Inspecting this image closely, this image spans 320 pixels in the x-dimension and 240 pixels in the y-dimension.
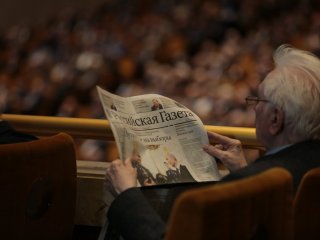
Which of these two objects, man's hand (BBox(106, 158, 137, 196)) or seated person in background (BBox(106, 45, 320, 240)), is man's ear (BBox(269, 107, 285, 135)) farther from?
man's hand (BBox(106, 158, 137, 196))

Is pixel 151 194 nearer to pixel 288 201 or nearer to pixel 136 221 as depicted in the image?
pixel 136 221

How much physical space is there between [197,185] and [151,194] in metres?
0.12

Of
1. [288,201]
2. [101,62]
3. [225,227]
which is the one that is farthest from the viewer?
[101,62]

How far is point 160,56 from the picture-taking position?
450 centimetres

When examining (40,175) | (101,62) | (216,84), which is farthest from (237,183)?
(101,62)

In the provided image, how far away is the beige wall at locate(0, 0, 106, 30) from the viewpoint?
5946 mm

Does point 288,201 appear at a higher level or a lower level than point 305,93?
lower

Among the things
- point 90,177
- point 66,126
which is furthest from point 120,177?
point 66,126

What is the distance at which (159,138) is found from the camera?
1527mm

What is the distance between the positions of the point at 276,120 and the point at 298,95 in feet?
0.25

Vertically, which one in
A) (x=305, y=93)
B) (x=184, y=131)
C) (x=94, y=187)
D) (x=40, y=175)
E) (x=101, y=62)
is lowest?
(x=101, y=62)

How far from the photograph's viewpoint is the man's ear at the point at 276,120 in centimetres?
138

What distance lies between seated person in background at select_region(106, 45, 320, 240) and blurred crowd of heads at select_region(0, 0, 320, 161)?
1.87 meters

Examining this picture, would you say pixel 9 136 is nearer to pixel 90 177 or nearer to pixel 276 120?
pixel 90 177
